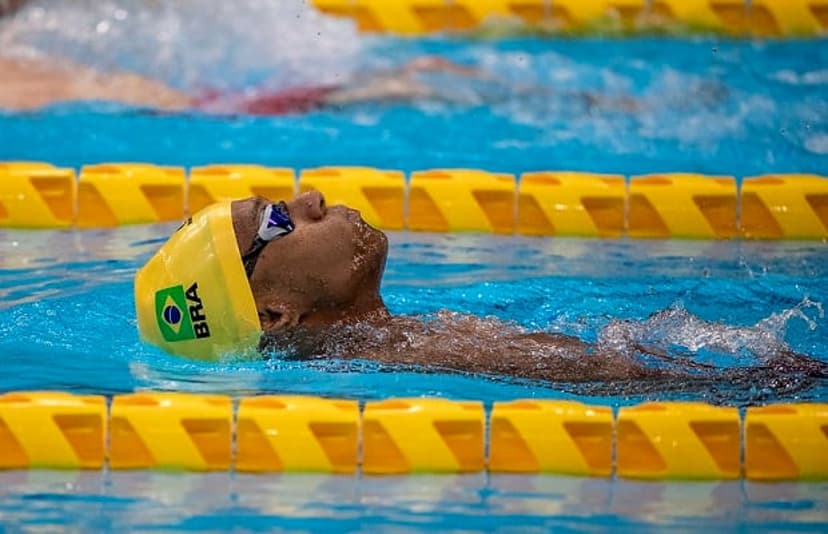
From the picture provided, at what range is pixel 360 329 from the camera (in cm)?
412

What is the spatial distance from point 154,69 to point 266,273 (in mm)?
4133

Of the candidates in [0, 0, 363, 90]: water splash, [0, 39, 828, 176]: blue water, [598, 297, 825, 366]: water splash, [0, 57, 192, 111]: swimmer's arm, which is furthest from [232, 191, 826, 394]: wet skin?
[0, 0, 363, 90]: water splash

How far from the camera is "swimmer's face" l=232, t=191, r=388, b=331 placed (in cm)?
400

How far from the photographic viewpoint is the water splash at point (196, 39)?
7.85 metres

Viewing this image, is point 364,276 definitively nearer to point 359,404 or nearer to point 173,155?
point 359,404

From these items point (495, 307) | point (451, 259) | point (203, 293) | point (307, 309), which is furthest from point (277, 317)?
point (451, 259)

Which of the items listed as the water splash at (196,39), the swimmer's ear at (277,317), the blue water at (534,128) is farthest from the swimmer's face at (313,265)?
the water splash at (196,39)

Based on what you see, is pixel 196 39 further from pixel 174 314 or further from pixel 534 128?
pixel 174 314

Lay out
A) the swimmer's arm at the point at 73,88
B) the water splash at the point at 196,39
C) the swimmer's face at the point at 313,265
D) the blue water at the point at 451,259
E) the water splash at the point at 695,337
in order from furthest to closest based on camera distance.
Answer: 1. the water splash at the point at 196,39
2. the swimmer's arm at the point at 73,88
3. the water splash at the point at 695,337
4. the swimmer's face at the point at 313,265
5. the blue water at the point at 451,259

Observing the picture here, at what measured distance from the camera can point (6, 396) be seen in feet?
12.8

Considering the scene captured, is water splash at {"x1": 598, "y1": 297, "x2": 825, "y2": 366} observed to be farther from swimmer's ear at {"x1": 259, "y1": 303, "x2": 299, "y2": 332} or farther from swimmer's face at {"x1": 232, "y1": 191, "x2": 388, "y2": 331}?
swimmer's ear at {"x1": 259, "y1": 303, "x2": 299, "y2": 332}

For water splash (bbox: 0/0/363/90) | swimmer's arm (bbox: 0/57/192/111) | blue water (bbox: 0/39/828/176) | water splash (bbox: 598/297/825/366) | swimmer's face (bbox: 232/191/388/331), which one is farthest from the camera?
water splash (bbox: 0/0/363/90)

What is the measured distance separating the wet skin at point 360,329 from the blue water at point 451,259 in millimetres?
60

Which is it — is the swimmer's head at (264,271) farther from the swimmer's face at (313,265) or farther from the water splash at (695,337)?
the water splash at (695,337)
